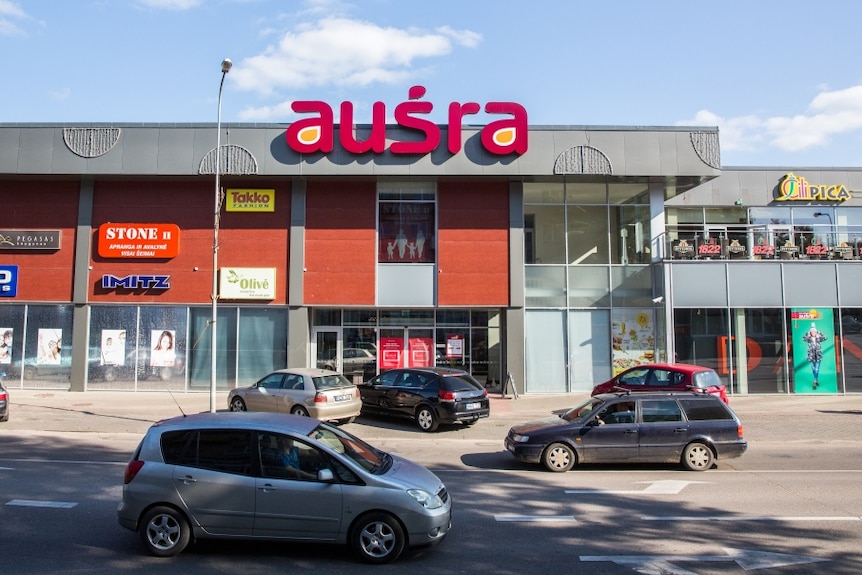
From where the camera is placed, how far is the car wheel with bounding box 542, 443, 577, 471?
11.3 meters

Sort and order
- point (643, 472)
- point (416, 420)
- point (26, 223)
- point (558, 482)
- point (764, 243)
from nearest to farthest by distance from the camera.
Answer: point (558, 482), point (643, 472), point (416, 420), point (764, 243), point (26, 223)

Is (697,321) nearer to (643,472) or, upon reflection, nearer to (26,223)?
(643,472)

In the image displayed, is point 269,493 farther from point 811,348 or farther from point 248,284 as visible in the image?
point 811,348

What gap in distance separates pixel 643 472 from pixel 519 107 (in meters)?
14.2

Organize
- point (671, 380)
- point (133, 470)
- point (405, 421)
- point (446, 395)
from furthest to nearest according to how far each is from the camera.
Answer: point (405, 421), point (671, 380), point (446, 395), point (133, 470)

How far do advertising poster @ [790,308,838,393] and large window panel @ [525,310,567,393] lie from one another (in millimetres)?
7662

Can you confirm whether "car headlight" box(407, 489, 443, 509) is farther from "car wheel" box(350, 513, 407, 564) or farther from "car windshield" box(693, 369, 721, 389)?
"car windshield" box(693, 369, 721, 389)

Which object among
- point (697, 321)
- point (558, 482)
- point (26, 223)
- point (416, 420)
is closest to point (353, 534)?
point (558, 482)

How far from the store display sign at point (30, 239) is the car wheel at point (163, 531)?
19787mm

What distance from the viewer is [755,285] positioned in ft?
71.0

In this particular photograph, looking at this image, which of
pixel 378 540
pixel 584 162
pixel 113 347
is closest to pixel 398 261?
pixel 584 162

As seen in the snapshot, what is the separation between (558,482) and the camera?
10477 millimetres

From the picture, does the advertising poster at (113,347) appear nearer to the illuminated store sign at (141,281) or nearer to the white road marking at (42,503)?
the illuminated store sign at (141,281)

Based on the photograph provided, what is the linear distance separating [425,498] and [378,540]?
0.62 metres
